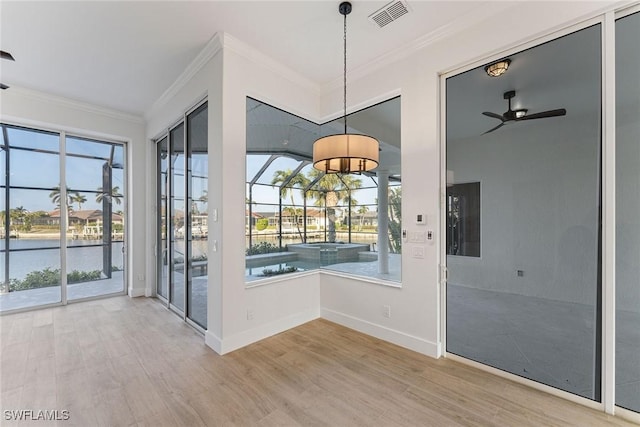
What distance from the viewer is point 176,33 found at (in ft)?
9.29

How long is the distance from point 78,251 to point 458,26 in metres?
6.45

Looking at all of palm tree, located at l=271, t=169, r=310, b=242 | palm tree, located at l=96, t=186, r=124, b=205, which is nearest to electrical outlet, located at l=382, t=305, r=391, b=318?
palm tree, located at l=271, t=169, r=310, b=242

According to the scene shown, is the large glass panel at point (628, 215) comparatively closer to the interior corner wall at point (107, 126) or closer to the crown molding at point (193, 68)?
the crown molding at point (193, 68)

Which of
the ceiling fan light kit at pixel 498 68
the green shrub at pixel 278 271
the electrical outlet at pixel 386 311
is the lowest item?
the electrical outlet at pixel 386 311

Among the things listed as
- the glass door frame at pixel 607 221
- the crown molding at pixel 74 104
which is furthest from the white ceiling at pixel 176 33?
the glass door frame at pixel 607 221

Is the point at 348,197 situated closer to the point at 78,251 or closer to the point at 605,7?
the point at 605,7

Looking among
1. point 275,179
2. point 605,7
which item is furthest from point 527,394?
point 275,179

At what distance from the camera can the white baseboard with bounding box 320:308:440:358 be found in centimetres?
285

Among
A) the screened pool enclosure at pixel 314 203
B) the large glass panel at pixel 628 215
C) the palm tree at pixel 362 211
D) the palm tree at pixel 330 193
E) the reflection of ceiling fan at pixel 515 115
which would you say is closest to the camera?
the large glass panel at pixel 628 215

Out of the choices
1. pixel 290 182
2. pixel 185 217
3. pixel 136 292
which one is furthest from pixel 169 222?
pixel 290 182

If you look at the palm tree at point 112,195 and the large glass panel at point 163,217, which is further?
the palm tree at point 112,195

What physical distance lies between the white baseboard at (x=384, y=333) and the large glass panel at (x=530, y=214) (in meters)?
0.22

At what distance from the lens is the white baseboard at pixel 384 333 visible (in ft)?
9.35

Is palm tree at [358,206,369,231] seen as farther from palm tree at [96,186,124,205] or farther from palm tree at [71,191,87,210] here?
palm tree at [71,191,87,210]
